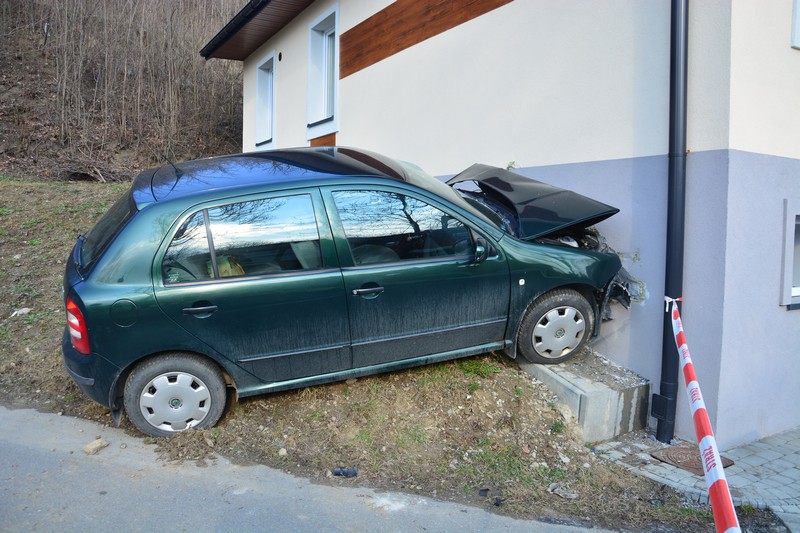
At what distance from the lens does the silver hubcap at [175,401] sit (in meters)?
3.66

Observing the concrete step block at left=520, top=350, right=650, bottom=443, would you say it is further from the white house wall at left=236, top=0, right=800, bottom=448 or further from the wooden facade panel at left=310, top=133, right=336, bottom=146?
the wooden facade panel at left=310, top=133, right=336, bottom=146

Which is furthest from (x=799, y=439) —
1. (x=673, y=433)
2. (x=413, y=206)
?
(x=413, y=206)

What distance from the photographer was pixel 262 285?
368 centimetres

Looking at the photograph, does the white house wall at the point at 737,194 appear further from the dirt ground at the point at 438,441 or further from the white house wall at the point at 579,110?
the dirt ground at the point at 438,441

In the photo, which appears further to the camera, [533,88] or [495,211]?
[533,88]

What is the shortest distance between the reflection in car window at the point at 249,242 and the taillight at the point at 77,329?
21.2 inches

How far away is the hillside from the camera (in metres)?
14.5

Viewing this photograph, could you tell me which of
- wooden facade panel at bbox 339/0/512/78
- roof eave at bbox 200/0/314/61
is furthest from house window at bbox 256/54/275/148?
wooden facade panel at bbox 339/0/512/78

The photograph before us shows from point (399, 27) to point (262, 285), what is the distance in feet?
18.1

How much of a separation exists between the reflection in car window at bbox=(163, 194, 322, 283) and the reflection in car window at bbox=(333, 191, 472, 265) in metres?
0.26

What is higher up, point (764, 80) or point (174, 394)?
point (764, 80)

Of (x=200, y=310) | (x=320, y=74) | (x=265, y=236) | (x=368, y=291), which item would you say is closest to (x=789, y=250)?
(x=368, y=291)

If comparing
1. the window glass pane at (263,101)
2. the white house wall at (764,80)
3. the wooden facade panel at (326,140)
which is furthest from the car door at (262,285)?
the window glass pane at (263,101)

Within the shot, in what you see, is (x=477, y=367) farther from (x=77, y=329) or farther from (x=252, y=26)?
(x=252, y=26)
